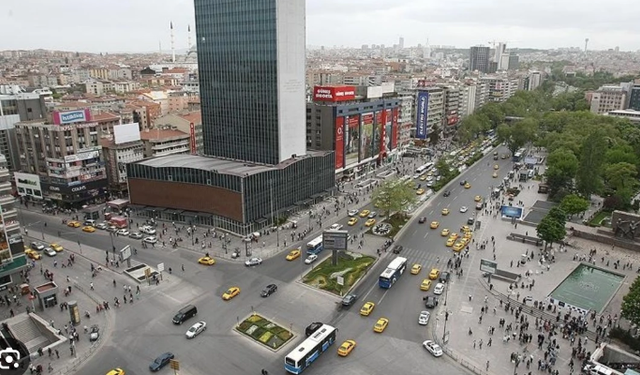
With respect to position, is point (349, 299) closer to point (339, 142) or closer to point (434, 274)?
point (434, 274)

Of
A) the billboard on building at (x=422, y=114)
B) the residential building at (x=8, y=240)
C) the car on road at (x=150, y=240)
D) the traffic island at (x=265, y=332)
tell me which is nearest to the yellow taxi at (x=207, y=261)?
the car on road at (x=150, y=240)

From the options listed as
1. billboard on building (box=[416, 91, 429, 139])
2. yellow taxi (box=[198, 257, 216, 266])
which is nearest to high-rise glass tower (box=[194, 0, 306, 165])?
yellow taxi (box=[198, 257, 216, 266])

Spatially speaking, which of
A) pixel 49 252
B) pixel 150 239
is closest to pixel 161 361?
pixel 150 239

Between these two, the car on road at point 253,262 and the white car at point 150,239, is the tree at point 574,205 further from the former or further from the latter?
the white car at point 150,239

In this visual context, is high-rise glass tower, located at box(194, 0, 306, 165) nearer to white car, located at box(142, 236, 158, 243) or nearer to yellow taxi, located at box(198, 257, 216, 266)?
white car, located at box(142, 236, 158, 243)

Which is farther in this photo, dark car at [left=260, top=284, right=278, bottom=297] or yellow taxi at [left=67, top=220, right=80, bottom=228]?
yellow taxi at [left=67, top=220, right=80, bottom=228]

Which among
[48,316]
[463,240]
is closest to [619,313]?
[463,240]

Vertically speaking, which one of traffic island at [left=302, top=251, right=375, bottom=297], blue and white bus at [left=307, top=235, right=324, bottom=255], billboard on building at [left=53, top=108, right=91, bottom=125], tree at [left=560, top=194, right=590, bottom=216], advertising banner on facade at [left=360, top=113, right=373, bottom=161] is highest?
billboard on building at [left=53, top=108, right=91, bottom=125]
